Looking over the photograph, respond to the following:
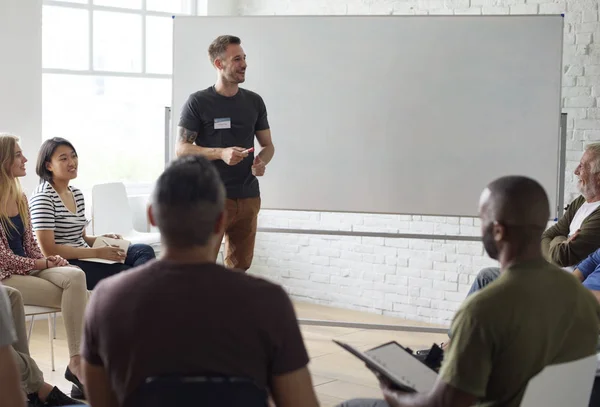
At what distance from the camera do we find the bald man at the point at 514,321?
179 cm

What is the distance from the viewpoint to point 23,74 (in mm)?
5379

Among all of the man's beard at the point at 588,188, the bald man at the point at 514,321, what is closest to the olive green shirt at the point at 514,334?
the bald man at the point at 514,321

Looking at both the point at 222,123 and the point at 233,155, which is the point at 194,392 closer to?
the point at 233,155

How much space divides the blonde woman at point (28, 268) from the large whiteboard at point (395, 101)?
1.25 metres

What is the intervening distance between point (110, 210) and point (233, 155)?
5.39ft

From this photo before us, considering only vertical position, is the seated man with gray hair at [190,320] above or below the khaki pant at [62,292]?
above

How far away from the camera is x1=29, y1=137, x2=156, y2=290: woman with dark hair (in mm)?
4184

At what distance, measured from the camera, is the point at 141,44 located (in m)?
6.40

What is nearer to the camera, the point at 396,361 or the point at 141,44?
the point at 396,361

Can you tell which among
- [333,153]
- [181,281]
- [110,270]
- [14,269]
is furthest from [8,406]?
[333,153]

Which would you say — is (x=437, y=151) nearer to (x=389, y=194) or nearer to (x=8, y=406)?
(x=389, y=194)

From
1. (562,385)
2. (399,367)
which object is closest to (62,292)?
(399,367)

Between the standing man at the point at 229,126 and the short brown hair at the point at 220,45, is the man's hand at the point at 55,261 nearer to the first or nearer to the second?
the standing man at the point at 229,126

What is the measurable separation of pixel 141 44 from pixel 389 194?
8.57ft
